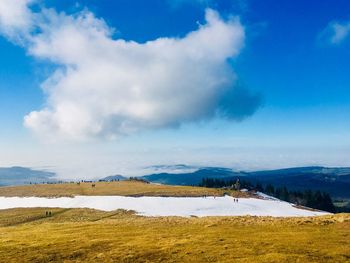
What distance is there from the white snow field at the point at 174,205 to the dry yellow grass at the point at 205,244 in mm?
65087

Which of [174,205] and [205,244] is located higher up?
[174,205]

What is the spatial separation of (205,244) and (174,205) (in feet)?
310

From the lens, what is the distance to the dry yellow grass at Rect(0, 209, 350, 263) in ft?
109

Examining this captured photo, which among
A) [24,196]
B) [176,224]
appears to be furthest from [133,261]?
[24,196]

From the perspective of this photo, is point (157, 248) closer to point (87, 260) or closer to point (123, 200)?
point (87, 260)

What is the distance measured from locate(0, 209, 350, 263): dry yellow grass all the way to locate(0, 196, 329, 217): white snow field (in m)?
65.1

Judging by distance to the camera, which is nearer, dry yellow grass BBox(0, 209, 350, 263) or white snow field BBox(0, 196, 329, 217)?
dry yellow grass BBox(0, 209, 350, 263)

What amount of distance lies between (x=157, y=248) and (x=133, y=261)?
474 cm

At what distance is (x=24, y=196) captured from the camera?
160000mm

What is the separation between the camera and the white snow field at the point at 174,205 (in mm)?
122000

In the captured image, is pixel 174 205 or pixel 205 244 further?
Answer: pixel 174 205

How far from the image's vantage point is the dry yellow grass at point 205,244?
33312mm

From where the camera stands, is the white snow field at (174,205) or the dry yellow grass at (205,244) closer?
the dry yellow grass at (205,244)

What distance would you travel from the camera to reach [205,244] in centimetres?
3847
